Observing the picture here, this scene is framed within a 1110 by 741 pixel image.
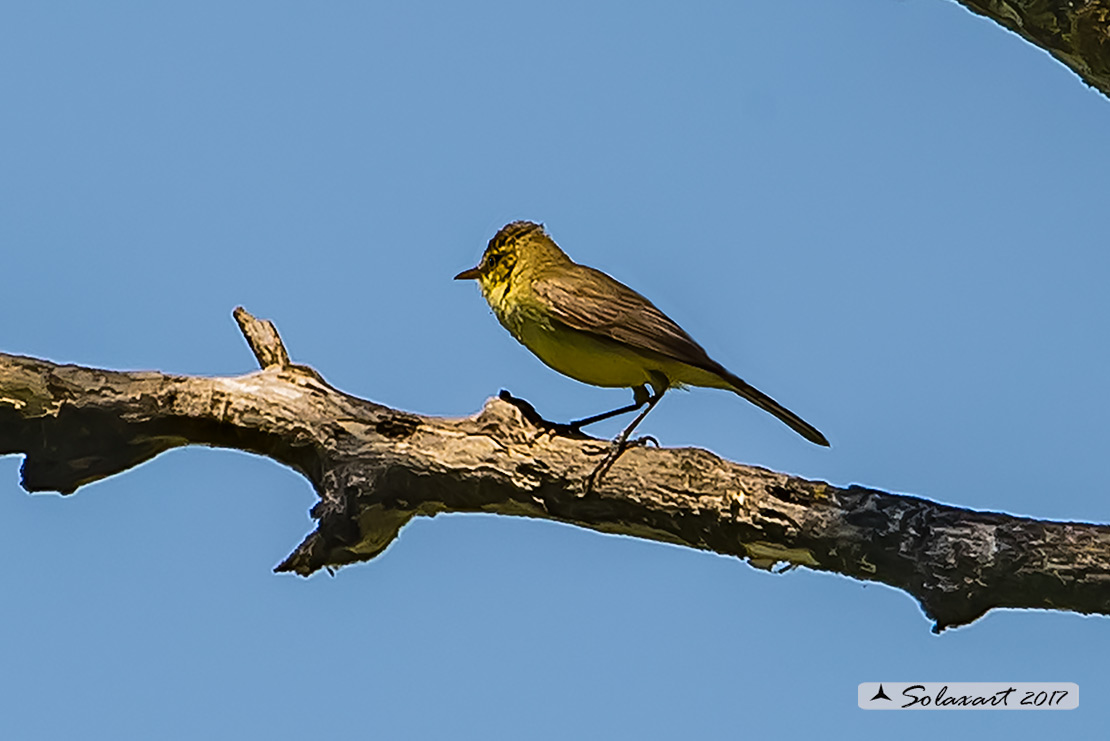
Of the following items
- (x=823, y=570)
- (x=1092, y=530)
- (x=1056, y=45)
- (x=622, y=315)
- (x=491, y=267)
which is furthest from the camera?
(x=491, y=267)

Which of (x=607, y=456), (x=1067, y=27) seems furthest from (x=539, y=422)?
(x=1067, y=27)

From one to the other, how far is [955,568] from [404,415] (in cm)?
244

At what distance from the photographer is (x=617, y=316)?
651 cm

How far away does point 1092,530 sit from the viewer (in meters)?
5.03

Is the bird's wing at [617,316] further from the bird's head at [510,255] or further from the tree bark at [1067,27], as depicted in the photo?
the tree bark at [1067,27]

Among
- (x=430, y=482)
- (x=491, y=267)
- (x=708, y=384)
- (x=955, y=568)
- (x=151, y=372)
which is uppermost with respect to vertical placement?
(x=491, y=267)

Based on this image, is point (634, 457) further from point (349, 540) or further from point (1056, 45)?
point (1056, 45)

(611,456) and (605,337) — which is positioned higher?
(605,337)

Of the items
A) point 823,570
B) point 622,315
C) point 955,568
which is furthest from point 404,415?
point 955,568

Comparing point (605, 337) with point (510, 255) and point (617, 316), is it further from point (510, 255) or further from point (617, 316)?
point (510, 255)

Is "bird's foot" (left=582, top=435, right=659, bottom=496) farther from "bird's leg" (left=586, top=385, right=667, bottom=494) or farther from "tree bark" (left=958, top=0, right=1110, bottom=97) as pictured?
"tree bark" (left=958, top=0, right=1110, bottom=97)

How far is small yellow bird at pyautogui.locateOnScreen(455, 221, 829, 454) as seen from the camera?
20.9ft

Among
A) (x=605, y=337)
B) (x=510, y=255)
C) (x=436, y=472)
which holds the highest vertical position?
(x=510, y=255)

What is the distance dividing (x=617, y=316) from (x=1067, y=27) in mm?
2544
